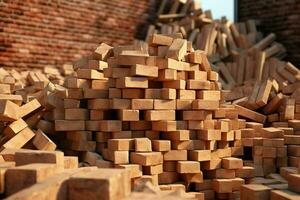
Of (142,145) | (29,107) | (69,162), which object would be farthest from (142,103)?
(29,107)

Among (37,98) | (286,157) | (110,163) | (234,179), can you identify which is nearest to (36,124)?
(37,98)

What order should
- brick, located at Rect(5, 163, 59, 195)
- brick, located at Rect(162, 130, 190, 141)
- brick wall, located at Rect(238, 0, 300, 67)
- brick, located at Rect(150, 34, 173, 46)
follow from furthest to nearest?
brick wall, located at Rect(238, 0, 300, 67) → brick, located at Rect(150, 34, 173, 46) → brick, located at Rect(162, 130, 190, 141) → brick, located at Rect(5, 163, 59, 195)

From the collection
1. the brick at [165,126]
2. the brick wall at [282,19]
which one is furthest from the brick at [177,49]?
the brick wall at [282,19]

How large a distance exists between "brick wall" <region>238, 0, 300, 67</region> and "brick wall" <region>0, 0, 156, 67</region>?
2836 millimetres

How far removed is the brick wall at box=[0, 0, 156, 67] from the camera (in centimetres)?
763

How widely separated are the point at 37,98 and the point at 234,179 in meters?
2.86

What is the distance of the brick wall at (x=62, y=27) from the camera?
763 centimetres

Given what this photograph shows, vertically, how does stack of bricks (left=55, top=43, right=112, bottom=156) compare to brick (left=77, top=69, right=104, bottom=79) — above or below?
below

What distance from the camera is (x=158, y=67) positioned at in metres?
4.64

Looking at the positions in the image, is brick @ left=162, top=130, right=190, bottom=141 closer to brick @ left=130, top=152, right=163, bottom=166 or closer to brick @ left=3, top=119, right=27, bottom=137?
brick @ left=130, top=152, right=163, bottom=166

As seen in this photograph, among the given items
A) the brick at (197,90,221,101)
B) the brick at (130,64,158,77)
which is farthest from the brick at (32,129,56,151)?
the brick at (197,90,221,101)

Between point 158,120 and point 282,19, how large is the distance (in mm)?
6021

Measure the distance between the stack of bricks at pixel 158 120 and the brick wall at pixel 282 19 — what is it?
489 centimetres

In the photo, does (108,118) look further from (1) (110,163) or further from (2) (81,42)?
(2) (81,42)
